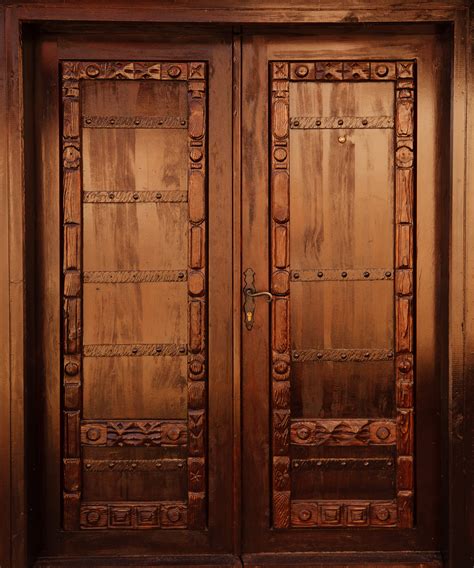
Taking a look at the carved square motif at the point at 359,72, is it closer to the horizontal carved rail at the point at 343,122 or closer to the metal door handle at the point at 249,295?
the horizontal carved rail at the point at 343,122

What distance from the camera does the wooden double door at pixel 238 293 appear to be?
259cm

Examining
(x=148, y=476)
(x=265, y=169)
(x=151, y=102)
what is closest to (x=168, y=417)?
(x=148, y=476)

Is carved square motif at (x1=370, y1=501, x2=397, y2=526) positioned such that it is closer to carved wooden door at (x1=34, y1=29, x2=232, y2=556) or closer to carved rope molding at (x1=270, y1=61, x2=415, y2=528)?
carved rope molding at (x1=270, y1=61, x2=415, y2=528)

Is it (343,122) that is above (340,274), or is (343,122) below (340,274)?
above

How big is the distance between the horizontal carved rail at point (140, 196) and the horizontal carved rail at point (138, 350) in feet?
1.72

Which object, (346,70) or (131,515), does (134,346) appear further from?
(346,70)

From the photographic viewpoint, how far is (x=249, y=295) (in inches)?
103

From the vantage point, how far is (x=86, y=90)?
102 inches

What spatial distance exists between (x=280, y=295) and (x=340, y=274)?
23cm

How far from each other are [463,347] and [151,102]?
4.66 ft

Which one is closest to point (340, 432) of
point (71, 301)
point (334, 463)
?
point (334, 463)

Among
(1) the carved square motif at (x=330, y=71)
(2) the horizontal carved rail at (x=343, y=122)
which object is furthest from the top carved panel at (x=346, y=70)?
(2) the horizontal carved rail at (x=343, y=122)

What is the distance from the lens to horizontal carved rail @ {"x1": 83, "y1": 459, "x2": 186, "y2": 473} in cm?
261

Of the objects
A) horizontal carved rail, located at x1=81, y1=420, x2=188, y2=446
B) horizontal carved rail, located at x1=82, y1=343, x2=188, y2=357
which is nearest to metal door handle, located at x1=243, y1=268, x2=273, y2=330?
horizontal carved rail, located at x1=82, y1=343, x2=188, y2=357
